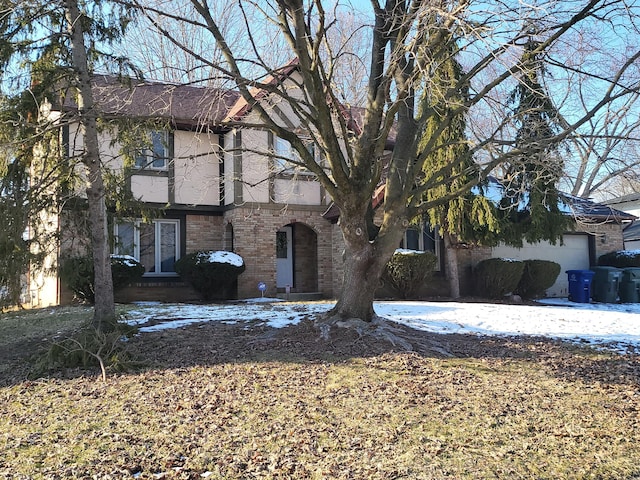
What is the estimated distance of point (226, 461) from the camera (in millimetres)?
3834

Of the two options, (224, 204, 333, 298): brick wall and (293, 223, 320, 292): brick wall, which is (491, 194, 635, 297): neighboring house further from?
(293, 223, 320, 292): brick wall

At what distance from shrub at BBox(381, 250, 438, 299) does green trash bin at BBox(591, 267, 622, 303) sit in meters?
5.78

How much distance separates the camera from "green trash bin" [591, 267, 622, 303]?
16328mm

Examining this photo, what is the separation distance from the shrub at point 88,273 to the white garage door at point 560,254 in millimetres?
10641

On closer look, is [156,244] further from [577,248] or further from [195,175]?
[577,248]

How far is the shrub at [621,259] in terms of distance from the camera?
17359 mm

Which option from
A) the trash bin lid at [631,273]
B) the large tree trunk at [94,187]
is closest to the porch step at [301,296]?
the large tree trunk at [94,187]

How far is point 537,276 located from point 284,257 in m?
7.56

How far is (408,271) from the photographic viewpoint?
14188mm

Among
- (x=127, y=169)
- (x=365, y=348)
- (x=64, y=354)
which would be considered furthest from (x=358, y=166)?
(x=64, y=354)

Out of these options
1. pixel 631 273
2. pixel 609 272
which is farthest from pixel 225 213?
pixel 631 273

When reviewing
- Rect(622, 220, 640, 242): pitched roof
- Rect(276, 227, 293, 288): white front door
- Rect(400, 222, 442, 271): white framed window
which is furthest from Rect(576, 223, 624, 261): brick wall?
Rect(276, 227, 293, 288): white front door

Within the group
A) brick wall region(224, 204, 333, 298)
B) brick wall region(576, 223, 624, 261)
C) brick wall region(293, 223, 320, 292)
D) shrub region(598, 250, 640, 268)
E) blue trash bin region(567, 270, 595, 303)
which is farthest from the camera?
brick wall region(576, 223, 624, 261)

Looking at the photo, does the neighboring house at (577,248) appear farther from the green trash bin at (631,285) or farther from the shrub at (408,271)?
the shrub at (408,271)
